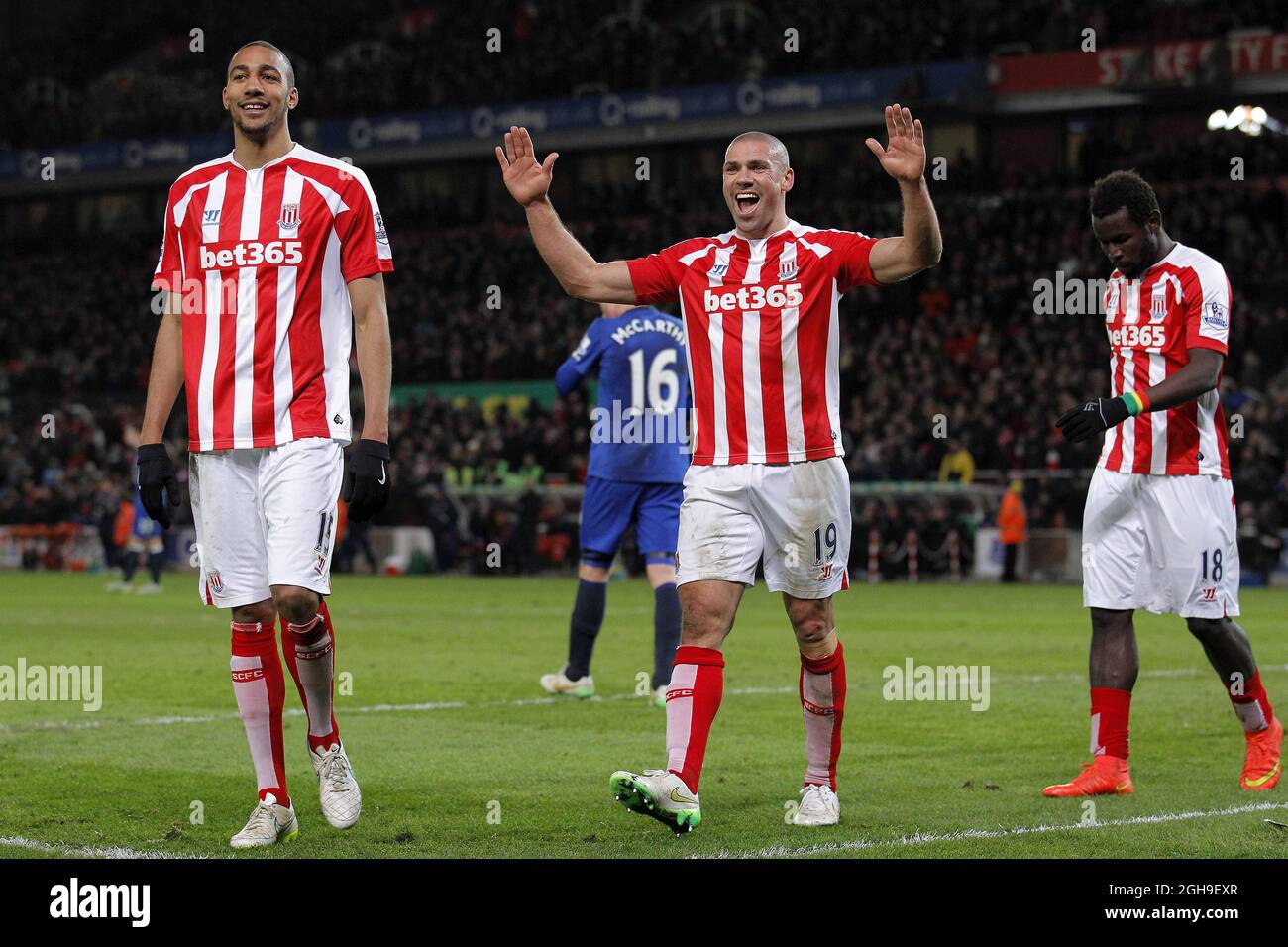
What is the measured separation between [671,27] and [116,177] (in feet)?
51.6

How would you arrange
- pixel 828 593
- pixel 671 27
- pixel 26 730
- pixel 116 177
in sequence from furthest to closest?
pixel 116 177, pixel 671 27, pixel 26 730, pixel 828 593

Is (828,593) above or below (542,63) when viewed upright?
below

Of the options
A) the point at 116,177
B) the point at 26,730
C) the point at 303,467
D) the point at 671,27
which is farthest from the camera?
the point at 116,177

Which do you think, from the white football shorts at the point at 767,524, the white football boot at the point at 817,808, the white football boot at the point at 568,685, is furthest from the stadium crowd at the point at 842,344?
the white football shorts at the point at 767,524

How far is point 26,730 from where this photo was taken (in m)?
8.66

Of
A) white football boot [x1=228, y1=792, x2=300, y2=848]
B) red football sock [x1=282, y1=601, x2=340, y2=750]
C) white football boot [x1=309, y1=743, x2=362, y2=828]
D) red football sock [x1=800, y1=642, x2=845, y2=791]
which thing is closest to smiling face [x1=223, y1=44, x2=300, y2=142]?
red football sock [x1=282, y1=601, x2=340, y2=750]

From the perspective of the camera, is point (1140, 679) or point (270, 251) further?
point (1140, 679)

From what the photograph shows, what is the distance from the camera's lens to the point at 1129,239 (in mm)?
7039

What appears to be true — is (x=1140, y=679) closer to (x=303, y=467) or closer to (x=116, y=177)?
(x=303, y=467)

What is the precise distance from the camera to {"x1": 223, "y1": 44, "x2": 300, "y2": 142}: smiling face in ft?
19.2

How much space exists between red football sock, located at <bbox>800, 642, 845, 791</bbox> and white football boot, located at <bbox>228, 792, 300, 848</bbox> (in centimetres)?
178

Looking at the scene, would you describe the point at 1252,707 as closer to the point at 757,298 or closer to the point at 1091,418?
the point at 1091,418

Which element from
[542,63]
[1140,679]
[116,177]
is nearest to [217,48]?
[116,177]

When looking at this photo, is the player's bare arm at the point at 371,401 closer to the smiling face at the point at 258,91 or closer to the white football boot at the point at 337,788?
the smiling face at the point at 258,91
